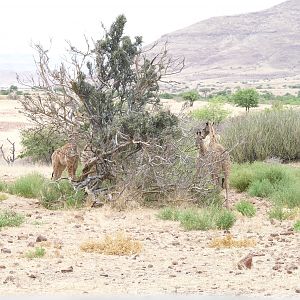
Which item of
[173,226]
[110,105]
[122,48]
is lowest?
[173,226]

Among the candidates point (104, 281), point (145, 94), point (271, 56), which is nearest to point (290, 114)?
point (145, 94)

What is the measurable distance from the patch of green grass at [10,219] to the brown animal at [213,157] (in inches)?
156

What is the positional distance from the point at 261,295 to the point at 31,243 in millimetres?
4089

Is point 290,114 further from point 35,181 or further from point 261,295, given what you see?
point 261,295

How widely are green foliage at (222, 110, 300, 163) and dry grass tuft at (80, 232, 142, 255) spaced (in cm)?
1242

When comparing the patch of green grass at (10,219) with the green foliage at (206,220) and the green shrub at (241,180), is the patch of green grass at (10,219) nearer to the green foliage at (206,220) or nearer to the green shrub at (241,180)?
the green foliage at (206,220)

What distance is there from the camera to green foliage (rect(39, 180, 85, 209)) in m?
14.9

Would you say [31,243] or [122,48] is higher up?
[122,48]

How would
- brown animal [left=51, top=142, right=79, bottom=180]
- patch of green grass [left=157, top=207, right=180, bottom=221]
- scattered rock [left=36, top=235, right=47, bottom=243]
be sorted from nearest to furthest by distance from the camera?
1. scattered rock [left=36, top=235, right=47, bottom=243]
2. patch of green grass [left=157, top=207, right=180, bottom=221]
3. brown animal [left=51, top=142, right=79, bottom=180]

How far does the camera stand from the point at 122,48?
52.2 ft

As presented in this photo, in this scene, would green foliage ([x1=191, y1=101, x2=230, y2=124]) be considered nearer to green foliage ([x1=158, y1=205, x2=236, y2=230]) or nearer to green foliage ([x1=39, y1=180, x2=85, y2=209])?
A: green foliage ([x1=39, y1=180, x2=85, y2=209])

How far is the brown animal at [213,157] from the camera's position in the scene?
1530 centimetres

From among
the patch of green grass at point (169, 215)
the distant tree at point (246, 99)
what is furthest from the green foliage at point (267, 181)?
the distant tree at point (246, 99)

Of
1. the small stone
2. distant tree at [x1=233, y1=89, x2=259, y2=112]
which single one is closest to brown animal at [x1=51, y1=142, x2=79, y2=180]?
the small stone
